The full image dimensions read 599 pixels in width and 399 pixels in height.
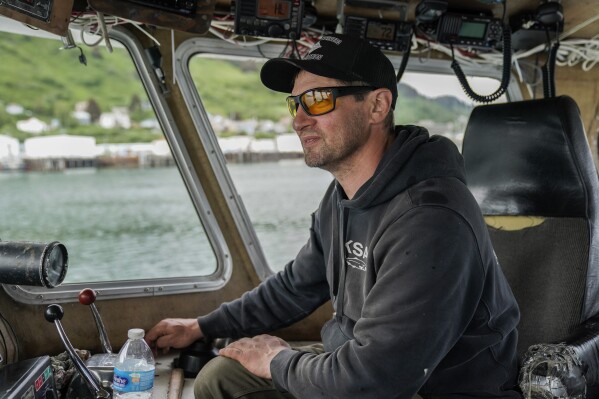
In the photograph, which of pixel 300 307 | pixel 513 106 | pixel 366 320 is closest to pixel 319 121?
pixel 366 320

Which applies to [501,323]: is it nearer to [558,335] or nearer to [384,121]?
[558,335]

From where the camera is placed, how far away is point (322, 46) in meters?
1.70

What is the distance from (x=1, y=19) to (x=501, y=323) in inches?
83.5

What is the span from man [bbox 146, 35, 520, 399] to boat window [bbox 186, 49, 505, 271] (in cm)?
85

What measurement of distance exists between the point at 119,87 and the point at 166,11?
1224mm

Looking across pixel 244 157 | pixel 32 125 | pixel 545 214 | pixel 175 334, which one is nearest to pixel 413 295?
pixel 545 214

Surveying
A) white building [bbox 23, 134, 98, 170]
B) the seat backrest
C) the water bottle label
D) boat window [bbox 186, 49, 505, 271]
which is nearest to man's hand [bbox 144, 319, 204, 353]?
the water bottle label

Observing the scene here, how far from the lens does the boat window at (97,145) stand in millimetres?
2617

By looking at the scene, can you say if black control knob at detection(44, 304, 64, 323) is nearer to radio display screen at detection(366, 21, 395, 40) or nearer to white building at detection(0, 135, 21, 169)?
white building at detection(0, 135, 21, 169)

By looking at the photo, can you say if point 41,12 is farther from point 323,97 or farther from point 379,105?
point 379,105

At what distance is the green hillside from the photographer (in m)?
2.66

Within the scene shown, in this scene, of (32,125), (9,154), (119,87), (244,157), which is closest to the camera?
(244,157)

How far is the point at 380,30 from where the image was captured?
2609mm

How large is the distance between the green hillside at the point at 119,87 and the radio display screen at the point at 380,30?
0.39m
